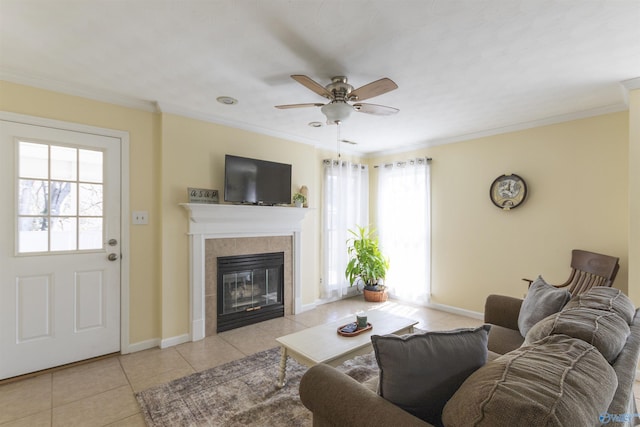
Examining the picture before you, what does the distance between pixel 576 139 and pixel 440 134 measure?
146 centimetres

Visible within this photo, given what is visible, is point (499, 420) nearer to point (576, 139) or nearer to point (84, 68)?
point (84, 68)

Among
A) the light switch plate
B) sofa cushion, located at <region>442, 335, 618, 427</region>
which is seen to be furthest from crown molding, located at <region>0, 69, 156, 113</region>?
sofa cushion, located at <region>442, 335, 618, 427</region>

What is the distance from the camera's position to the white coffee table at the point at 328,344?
6.68ft

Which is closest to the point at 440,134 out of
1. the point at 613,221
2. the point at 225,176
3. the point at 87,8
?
the point at 613,221

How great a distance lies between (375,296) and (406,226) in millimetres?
1212

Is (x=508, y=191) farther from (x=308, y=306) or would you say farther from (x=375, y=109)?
(x=308, y=306)

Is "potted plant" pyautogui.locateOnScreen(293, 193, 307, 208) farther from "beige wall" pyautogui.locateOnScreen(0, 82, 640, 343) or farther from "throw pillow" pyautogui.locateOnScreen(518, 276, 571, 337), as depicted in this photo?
"throw pillow" pyautogui.locateOnScreen(518, 276, 571, 337)

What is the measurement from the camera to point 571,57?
85.0 inches

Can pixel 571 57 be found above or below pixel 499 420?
above

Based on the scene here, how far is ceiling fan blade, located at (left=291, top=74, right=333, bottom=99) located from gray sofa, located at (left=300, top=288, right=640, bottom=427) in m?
1.74

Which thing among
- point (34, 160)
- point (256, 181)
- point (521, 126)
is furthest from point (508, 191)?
point (34, 160)

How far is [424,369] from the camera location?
1.11m

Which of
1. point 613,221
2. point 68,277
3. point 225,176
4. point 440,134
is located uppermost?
point 440,134

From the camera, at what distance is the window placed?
2.54m
